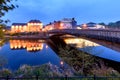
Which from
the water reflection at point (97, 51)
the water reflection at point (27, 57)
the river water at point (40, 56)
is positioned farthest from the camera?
the water reflection at point (27, 57)

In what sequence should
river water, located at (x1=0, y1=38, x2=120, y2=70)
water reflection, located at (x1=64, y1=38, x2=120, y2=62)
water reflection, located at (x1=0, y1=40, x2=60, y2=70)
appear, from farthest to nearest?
1. water reflection, located at (x1=0, y1=40, x2=60, y2=70)
2. river water, located at (x1=0, y1=38, x2=120, y2=70)
3. water reflection, located at (x1=64, y1=38, x2=120, y2=62)

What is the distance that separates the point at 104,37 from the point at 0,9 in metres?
31.6

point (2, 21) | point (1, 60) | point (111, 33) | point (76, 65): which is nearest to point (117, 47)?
point (111, 33)

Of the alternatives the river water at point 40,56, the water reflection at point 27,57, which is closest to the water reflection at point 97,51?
the river water at point 40,56

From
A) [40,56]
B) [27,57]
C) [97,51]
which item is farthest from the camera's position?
[40,56]

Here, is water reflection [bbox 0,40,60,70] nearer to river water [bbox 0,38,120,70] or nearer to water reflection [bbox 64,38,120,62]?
river water [bbox 0,38,120,70]

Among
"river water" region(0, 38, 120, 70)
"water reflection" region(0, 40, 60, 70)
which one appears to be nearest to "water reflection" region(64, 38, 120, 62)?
"river water" region(0, 38, 120, 70)

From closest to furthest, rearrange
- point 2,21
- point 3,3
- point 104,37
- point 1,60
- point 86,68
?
point 3,3 → point 2,21 → point 1,60 → point 86,68 → point 104,37

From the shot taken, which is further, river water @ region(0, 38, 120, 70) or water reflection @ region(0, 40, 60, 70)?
water reflection @ region(0, 40, 60, 70)

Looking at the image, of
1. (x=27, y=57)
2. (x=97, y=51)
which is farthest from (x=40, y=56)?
(x=97, y=51)

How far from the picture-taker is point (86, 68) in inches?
1366

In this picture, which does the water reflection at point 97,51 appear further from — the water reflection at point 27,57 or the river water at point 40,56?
the water reflection at point 27,57

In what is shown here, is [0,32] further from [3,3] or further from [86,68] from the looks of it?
Answer: [86,68]

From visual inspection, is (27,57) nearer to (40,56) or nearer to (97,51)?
(40,56)
